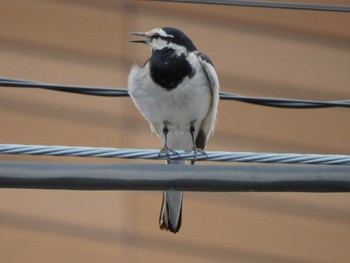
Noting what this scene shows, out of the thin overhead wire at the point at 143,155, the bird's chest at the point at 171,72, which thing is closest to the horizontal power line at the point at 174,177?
the thin overhead wire at the point at 143,155

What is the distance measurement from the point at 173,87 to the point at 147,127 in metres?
1.90

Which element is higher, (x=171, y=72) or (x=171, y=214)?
(x=171, y=72)

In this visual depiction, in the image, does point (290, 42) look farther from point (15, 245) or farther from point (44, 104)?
point (15, 245)

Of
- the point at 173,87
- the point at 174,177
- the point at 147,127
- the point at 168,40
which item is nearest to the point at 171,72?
the point at 173,87

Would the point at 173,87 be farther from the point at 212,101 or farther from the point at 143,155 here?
the point at 143,155

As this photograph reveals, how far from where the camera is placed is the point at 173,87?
6020 millimetres

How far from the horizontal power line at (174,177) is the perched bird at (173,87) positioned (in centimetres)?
124

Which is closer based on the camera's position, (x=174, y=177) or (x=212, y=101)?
(x=174, y=177)

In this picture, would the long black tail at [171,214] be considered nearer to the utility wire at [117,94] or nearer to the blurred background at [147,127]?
the utility wire at [117,94]

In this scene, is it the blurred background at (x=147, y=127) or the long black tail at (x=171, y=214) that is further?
the blurred background at (x=147, y=127)

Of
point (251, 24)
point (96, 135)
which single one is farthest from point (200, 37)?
point (96, 135)

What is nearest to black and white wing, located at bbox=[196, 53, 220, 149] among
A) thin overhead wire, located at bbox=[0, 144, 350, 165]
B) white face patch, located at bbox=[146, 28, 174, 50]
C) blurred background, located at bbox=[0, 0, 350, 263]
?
white face patch, located at bbox=[146, 28, 174, 50]

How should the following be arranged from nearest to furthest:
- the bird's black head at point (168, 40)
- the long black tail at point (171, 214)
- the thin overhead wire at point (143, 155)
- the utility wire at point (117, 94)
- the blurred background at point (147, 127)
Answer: the thin overhead wire at point (143, 155), the utility wire at point (117, 94), the long black tail at point (171, 214), the bird's black head at point (168, 40), the blurred background at point (147, 127)

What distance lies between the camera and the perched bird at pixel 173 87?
6020mm
